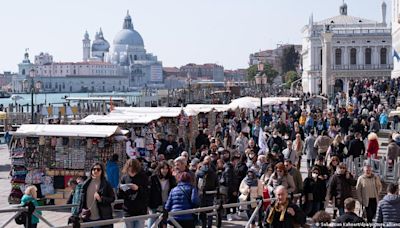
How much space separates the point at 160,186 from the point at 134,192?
0.99m

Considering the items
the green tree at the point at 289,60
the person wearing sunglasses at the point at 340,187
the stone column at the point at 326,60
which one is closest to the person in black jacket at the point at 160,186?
the person wearing sunglasses at the point at 340,187

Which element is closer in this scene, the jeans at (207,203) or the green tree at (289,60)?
the jeans at (207,203)

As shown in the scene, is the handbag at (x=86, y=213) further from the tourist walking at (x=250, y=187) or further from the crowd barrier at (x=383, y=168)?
the crowd barrier at (x=383, y=168)

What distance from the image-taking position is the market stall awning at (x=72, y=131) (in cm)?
1477

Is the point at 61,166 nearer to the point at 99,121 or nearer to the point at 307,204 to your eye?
the point at 99,121

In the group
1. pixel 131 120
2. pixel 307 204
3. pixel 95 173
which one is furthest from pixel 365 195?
pixel 131 120

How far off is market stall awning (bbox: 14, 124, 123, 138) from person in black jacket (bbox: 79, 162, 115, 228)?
5113 mm

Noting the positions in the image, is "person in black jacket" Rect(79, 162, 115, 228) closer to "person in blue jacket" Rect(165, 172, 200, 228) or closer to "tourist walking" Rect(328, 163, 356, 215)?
"person in blue jacket" Rect(165, 172, 200, 228)

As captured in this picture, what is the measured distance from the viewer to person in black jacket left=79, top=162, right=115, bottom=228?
9.40m

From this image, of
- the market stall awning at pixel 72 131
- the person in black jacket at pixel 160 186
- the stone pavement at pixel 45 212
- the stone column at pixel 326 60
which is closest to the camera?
the person in black jacket at pixel 160 186

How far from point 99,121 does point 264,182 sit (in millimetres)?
7330

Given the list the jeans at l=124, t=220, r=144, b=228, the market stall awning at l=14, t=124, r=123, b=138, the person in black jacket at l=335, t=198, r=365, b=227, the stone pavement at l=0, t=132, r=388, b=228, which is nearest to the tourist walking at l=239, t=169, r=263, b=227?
the stone pavement at l=0, t=132, r=388, b=228

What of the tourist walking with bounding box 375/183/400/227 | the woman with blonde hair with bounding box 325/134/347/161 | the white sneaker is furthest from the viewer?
the woman with blonde hair with bounding box 325/134/347/161

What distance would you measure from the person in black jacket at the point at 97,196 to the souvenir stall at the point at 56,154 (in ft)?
17.4
